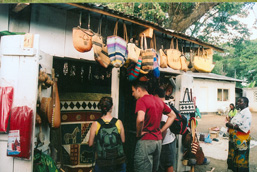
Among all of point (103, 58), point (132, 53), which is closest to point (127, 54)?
point (132, 53)

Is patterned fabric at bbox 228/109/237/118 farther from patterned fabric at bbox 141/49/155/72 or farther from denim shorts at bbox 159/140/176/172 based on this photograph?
patterned fabric at bbox 141/49/155/72

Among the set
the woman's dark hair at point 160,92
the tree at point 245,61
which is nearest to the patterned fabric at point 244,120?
the tree at point 245,61

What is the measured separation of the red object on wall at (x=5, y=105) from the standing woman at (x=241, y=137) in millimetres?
3524

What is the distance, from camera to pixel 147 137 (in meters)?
2.66

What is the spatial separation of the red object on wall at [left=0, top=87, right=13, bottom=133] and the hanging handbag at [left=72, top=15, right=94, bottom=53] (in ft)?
2.66

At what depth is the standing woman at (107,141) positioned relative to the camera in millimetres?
2215

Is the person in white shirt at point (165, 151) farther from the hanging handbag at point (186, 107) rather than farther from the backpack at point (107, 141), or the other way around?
the backpack at point (107, 141)

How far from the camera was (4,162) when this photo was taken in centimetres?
196

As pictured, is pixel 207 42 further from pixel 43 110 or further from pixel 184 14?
pixel 43 110

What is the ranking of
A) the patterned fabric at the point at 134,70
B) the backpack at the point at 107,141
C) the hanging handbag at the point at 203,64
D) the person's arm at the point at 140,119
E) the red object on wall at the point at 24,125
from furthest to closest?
the hanging handbag at the point at 203,64 < the patterned fabric at the point at 134,70 < the person's arm at the point at 140,119 < the backpack at the point at 107,141 < the red object on wall at the point at 24,125

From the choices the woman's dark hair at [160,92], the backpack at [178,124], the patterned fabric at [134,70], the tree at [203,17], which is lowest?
the backpack at [178,124]

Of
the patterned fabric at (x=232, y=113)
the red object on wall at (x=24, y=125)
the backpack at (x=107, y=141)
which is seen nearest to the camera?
the red object on wall at (x=24, y=125)

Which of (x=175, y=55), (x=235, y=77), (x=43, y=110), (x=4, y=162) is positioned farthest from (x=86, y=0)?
(x=235, y=77)

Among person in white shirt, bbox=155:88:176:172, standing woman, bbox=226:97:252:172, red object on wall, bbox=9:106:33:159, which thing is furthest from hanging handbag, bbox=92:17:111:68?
standing woman, bbox=226:97:252:172
